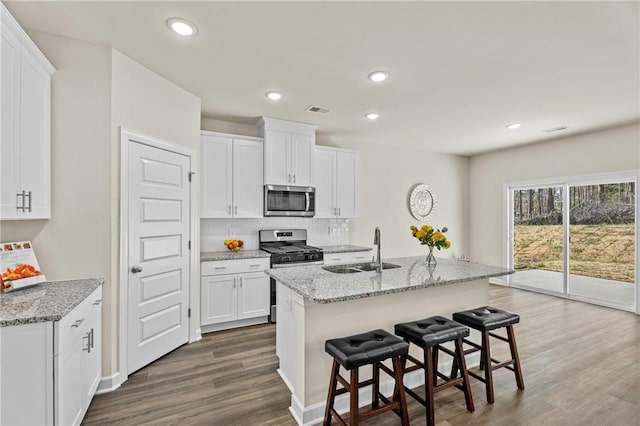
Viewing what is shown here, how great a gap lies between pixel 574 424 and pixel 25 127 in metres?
4.15

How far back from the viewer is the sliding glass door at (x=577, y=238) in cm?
459

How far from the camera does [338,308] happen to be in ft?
7.16

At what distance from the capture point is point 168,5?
1.96 metres

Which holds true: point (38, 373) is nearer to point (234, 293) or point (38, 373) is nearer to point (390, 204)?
point (234, 293)

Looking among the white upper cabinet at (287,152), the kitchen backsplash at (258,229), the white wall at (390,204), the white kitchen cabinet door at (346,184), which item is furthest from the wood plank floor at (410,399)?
the white kitchen cabinet door at (346,184)

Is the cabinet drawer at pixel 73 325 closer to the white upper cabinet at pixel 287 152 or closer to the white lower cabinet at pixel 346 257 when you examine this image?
the white upper cabinet at pixel 287 152

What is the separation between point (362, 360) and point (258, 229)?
3.03m

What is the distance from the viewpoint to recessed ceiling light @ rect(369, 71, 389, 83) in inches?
112

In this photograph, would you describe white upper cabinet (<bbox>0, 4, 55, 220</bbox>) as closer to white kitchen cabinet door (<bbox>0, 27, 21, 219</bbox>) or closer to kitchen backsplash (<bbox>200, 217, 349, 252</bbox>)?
white kitchen cabinet door (<bbox>0, 27, 21, 219</bbox>)

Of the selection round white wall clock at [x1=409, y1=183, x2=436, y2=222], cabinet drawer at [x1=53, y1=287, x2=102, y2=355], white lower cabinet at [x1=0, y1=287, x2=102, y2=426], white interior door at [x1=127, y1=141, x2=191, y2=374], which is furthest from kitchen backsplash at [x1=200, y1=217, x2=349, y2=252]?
white lower cabinet at [x1=0, y1=287, x2=102, y2=426]

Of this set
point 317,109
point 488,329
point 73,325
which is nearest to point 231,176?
point 317,109

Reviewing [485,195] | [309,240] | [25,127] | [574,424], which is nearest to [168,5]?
[25,127]

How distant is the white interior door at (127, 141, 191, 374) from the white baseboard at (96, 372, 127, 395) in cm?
13

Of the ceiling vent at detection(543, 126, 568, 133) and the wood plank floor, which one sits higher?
the ceiling vent at detection(543, 126, 568, 133)
